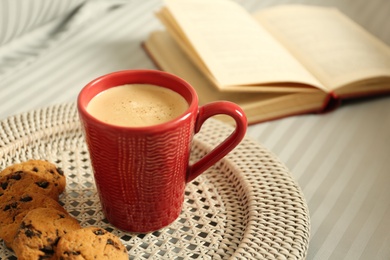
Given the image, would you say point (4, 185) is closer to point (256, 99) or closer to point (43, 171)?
point (43, 171)

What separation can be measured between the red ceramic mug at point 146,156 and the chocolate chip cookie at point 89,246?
0.18 feet

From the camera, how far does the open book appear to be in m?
0.78

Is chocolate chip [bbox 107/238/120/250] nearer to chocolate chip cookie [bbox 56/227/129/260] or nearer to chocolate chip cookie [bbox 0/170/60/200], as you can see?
chocolate chip cookie [bbox 56/227/129/260]

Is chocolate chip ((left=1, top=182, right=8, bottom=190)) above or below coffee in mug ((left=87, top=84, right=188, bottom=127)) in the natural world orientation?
below

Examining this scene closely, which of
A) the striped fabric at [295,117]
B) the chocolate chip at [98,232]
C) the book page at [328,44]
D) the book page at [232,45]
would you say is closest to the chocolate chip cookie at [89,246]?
the chocolate chip at [98,232]

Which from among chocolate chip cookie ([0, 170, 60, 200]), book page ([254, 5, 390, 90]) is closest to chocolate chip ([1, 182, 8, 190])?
chocolate chip cookie ([0, 170, 60, 200])

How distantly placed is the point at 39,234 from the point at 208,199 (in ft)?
0.67

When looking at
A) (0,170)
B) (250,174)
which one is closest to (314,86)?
(250,174)

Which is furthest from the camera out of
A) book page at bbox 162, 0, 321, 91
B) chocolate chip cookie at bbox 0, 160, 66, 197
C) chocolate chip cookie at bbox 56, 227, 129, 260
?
book page at bbox 162, 0, 321, 91

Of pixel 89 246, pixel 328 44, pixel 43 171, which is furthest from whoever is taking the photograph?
pixel 328 44

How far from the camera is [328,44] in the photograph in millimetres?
901

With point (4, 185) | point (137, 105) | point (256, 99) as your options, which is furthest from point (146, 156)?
point (256, 99)

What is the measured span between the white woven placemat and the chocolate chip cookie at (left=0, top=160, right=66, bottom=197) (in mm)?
24

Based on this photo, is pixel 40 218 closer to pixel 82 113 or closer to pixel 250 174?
pixel 82 113
